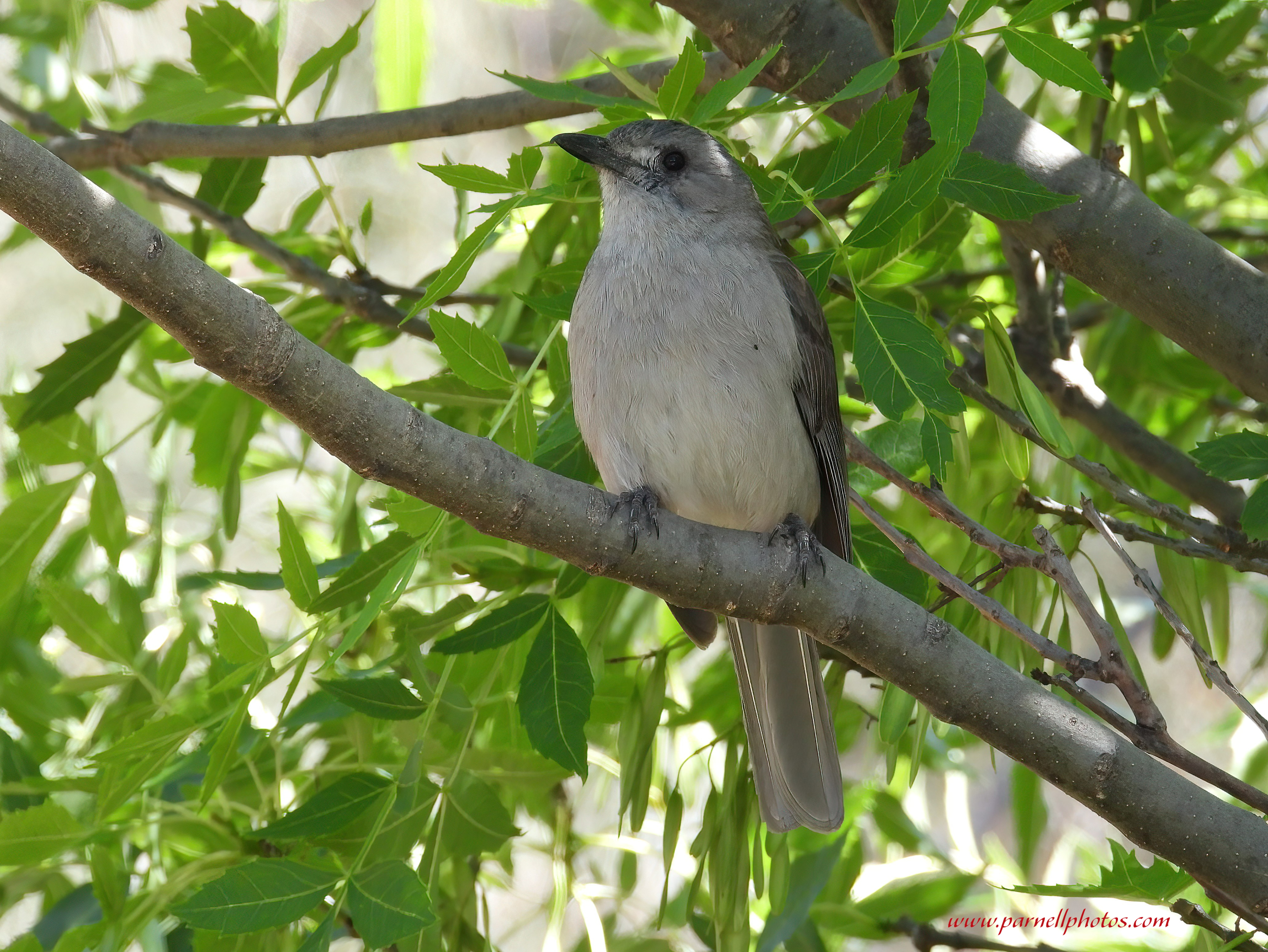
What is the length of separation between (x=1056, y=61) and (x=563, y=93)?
0.93 meters

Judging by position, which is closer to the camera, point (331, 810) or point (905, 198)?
point (905, 198)

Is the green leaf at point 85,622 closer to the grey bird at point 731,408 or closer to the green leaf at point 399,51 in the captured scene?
the grey bird at point 731,408

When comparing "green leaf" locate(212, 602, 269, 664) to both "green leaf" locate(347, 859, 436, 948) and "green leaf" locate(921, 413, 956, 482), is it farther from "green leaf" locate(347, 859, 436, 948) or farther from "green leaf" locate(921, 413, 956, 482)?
"green leaf" locate(921, 413, 956, 482)

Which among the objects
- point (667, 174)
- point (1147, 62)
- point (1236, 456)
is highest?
point (667, 174)

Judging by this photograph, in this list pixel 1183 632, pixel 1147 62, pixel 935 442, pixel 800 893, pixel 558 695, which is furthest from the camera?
pixel 1147 62

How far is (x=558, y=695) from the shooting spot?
8.18 ft

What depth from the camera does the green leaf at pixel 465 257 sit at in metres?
2.10

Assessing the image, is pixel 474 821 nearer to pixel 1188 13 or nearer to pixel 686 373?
pixel 686 373

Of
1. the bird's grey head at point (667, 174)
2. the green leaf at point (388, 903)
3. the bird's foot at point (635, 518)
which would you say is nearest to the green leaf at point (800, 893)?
the bird's foot at point (635, 518)

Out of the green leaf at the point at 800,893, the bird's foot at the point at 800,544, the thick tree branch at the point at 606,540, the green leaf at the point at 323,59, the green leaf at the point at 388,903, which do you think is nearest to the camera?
the thick tree branch at the point at 606,540

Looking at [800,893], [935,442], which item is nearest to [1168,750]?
[935,442]

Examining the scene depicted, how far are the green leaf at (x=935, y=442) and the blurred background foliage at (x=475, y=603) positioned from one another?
1 cm

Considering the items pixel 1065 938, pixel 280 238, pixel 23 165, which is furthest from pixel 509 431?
pixel 1065 938

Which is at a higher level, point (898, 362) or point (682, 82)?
point (682, 82)
